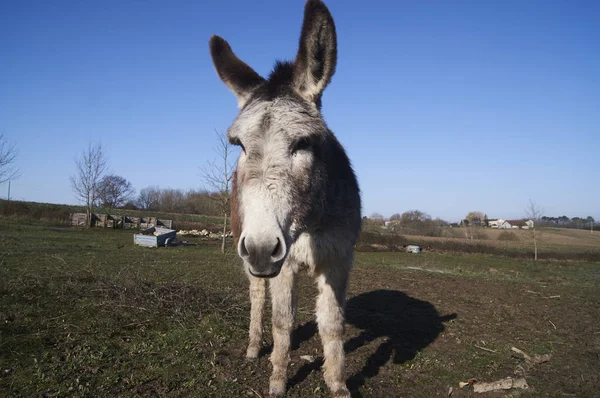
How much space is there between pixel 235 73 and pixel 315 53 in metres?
0.94

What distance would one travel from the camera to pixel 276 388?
4.22m

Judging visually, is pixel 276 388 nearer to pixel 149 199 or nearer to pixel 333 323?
pixel 333 323

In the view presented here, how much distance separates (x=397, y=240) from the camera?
39781mm

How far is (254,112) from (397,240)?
1534 inches

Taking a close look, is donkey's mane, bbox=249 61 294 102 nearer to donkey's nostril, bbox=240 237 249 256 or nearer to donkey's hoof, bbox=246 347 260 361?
donkey's nostril, bbox=240 237 249 256

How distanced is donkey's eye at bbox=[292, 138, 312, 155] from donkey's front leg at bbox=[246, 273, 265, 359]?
10.9 feet

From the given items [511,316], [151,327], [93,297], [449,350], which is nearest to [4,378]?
[151,327]

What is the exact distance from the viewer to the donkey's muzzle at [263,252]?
7.94 ft

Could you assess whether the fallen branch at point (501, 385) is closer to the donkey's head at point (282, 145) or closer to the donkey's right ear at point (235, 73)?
the donkey's head at point (282, 145)

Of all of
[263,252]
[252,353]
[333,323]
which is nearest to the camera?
[263,252]

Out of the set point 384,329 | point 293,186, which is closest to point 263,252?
point 293,186

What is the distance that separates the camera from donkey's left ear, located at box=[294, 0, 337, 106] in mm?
3104

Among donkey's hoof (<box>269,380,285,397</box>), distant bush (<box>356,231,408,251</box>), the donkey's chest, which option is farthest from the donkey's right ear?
distant bush (<box>356,231,408,251</box>)

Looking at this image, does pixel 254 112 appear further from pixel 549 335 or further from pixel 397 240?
pixel 397 240
